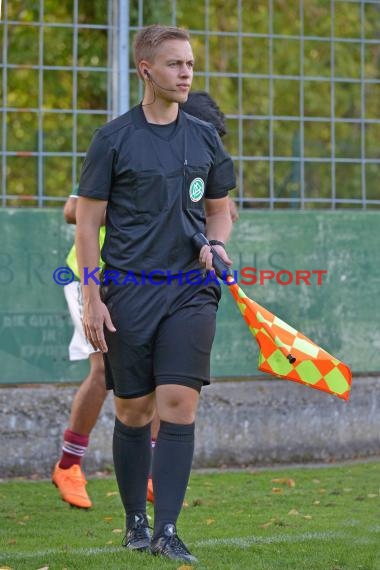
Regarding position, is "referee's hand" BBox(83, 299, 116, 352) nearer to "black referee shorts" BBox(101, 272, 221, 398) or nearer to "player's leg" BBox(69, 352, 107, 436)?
"black referee shorts" BBox(101, 272, 221, 398)

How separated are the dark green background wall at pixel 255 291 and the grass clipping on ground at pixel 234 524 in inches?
33.4

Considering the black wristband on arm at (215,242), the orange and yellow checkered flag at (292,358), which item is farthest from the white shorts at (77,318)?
the orange and yellow checkered flag at (292,358)

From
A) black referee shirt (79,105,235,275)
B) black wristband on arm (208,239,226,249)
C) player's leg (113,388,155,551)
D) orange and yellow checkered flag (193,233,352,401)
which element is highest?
black referee shirt (79,105,235,275)

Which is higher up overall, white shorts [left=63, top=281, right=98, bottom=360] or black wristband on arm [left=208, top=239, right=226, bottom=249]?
black wristband on arm [left=208, top=239, right=226, bottom=249]

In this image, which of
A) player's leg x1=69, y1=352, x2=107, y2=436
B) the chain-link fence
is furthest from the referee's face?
the chain-link fence

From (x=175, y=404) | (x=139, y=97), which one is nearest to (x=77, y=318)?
(x=139, y=97)

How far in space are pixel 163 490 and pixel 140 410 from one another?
35 cm

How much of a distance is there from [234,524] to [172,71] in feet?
7.28

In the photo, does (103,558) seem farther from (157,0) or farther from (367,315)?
(157,0)

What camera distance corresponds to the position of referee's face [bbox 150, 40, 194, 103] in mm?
5078

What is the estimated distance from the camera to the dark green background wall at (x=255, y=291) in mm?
8320

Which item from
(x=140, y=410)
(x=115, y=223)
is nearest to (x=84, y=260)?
(x=115, y=223)

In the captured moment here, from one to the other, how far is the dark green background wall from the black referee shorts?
332 cm

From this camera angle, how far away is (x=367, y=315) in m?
9.11
